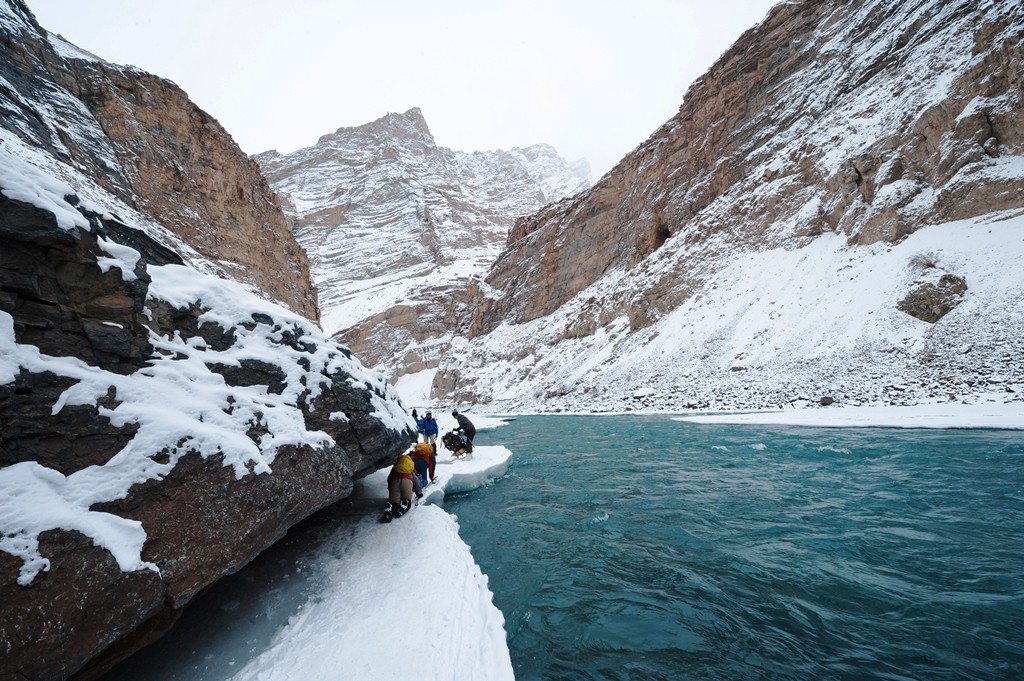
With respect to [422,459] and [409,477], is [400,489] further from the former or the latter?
[422,459]

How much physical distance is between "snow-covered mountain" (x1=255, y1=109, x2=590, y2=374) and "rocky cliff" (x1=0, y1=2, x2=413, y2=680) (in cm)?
6190

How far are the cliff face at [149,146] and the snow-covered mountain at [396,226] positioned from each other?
43943 mm

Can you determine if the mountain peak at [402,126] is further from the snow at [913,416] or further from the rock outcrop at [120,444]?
the rock outcrop at [120,444]

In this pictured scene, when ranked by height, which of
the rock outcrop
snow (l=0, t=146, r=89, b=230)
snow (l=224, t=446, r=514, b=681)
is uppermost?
snow (l=0, t=146, r=89, b=230)

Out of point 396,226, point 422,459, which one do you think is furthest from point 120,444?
point 396,226

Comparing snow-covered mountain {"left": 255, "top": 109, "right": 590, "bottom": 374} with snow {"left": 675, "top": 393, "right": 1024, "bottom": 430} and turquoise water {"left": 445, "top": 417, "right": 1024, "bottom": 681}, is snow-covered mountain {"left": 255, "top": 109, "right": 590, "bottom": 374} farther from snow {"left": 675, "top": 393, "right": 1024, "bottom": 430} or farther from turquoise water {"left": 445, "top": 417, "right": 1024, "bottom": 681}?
turquoise water {"left": 445, "top": 417, "right": 1024, "bottom": 681}

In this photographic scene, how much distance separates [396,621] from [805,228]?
3450cm

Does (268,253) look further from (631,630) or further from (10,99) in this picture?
(631,630)

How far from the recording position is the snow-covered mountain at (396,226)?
77.9 metres

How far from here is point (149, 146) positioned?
19516mm

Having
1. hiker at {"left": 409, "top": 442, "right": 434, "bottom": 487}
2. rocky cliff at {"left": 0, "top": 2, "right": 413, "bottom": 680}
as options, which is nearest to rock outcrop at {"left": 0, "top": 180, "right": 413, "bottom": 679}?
rocky cliff at {"left": 0, "top": 2, "right": 413, "bottom": 680}

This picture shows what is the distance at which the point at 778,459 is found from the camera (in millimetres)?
10273

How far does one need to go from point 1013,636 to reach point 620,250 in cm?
4685

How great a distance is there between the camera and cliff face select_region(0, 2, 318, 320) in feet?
48.8
